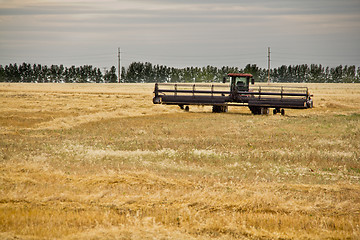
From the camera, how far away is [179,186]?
12.3 meters

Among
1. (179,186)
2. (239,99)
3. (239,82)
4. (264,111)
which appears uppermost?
(239,82)

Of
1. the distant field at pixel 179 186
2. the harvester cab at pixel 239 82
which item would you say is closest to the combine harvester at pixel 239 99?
the harvester cab at pixel 239 82

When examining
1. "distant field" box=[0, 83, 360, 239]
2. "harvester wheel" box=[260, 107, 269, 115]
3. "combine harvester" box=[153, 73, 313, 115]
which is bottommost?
"harvester wheel" box=[260, 107, 269, 115]

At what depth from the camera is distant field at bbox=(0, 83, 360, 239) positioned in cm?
930

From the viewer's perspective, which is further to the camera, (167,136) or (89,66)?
(89,66)

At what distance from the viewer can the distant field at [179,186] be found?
9.30m

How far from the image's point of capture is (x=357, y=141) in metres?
20.9

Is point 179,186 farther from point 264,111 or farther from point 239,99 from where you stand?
point 264,111

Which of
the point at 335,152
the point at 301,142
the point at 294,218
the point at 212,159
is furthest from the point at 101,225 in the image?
the point at 301,142

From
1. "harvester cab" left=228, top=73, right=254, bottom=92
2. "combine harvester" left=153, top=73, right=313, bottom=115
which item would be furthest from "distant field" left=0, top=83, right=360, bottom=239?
"harvester cab" left=228, top=73, right=254, bottom=92

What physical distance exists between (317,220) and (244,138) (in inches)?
494

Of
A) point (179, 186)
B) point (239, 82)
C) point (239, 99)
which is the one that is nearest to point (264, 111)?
point (239, 99)

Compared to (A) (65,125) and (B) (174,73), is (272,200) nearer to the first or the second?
(A) (65,125)

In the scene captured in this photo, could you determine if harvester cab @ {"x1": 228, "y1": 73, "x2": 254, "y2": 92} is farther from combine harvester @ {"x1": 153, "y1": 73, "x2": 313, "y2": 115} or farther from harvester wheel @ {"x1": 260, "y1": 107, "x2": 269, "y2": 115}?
harvester wheel @ {"x1": 260, "y1": 107, "x2": 269, "y2": 115}
